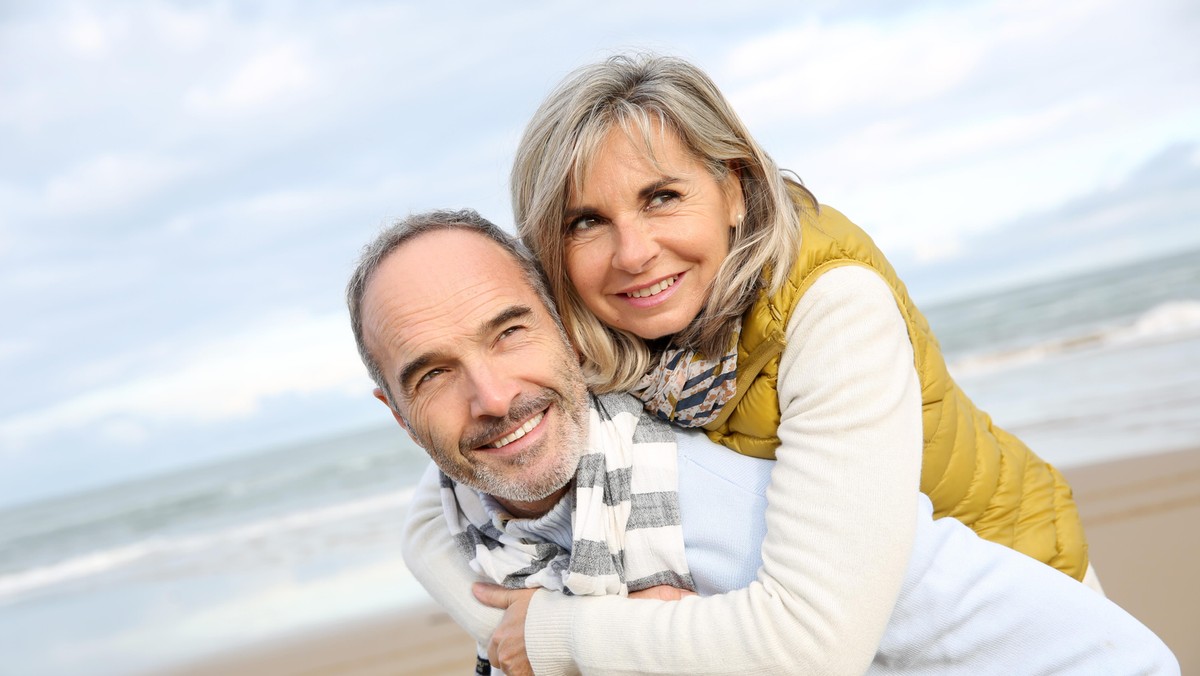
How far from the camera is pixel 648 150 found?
2.35 m

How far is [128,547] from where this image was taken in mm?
16469

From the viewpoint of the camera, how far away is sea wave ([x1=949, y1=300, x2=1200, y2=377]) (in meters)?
15.1

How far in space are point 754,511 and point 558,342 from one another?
708mm

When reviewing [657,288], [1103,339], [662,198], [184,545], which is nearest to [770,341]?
[657,288]

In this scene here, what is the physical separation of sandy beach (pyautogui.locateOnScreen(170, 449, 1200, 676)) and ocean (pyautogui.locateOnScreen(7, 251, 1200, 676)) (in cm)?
45

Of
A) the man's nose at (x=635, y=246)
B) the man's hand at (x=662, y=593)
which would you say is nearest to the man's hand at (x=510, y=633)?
the man's hand at (x=662, y=593)

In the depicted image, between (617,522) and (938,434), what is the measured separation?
825 millimetres

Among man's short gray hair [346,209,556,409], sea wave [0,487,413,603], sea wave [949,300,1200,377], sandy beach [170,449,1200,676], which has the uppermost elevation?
sea wave [0,487,413,603]

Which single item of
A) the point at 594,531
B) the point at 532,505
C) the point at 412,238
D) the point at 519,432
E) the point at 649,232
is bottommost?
the point at 594,531

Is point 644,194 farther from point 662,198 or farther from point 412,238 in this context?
point 412,238

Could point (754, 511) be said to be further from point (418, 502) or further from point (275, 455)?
point (275, 455)

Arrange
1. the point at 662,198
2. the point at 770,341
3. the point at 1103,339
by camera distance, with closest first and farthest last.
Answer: the point at 770,341
the point at 662,198
the point at 1103,339

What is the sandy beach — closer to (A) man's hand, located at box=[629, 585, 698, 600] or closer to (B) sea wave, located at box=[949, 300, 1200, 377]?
(A) man's hand, located at box=[629, 585, 698, 600]

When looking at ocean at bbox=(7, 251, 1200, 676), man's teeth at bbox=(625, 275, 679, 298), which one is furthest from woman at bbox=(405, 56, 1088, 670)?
ocean at bbox=(7, 251, 1200, 676)
